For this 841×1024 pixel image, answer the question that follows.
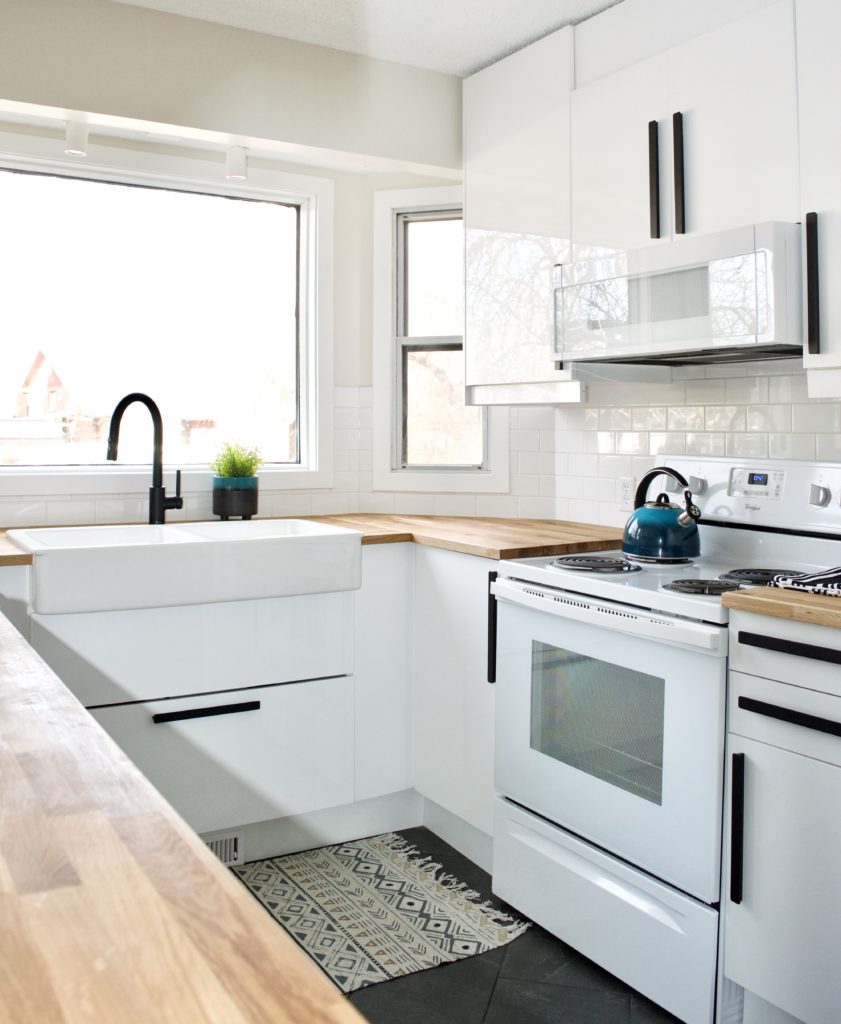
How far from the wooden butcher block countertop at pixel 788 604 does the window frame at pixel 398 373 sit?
1.64 metres

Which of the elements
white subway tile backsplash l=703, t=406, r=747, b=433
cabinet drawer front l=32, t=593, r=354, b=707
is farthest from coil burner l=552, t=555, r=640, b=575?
cabinet drawer front l=32, t=593, r=354, b=707

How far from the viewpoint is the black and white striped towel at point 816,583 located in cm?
185

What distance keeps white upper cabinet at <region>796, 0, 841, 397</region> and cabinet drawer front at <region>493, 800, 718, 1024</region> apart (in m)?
1.16

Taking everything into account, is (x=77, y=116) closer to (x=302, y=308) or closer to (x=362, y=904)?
(x=302, y=308)

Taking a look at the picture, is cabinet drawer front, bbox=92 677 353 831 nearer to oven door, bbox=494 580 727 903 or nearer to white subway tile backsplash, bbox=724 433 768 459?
oven door, bbox=494 580 727 903

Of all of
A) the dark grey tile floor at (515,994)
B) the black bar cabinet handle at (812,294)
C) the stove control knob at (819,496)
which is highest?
the black bar cabinet handle at (812,294)

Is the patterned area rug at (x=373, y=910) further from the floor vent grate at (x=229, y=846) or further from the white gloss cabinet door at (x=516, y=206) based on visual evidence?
the white gloss cabinet door at (x=516, y=206)

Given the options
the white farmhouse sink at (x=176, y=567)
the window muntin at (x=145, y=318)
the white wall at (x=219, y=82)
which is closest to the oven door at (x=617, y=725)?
the white farmhouse sink at (x=176, y=567)

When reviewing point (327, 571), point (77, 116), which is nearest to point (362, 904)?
point (327, 571)

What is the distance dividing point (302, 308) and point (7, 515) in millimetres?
1264

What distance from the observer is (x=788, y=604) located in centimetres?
177

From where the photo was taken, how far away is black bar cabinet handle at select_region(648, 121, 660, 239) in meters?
2.46

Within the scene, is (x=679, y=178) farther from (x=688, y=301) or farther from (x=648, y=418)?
(x=648, y=418)

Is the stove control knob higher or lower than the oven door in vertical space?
higher
